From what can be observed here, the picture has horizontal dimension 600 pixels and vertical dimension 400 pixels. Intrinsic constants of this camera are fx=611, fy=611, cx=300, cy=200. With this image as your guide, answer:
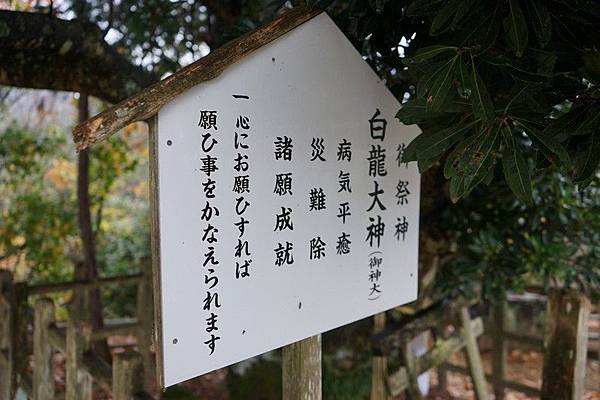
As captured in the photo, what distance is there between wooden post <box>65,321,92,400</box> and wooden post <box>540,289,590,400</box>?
6.43 ft

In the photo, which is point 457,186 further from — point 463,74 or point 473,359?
point 473,359

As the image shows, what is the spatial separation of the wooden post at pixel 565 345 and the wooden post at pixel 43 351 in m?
2.22

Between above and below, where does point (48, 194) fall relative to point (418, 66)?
below

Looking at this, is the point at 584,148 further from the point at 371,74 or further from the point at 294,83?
the point at 294,83

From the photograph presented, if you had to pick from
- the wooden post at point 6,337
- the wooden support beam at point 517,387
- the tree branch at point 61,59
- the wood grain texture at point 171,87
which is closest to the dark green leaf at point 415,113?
the wood grain texture at point 171,87

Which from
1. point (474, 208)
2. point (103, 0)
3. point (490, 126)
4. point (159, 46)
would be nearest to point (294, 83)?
Answer: point (490, 126)

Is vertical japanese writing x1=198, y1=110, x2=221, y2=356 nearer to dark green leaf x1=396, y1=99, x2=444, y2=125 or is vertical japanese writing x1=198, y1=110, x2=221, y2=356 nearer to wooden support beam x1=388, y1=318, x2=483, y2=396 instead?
dark green leaf x1=396, y1=99, x2=444, y2=125

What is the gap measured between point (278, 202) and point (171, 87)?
0.43 meters

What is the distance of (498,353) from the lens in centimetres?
458

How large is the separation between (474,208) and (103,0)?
236 centimetres

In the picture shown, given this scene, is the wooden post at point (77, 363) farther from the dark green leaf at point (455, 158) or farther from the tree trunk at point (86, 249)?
the tree trunk at point (86, 249)

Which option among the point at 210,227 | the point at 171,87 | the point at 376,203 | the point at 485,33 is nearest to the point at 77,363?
the point at 210,227

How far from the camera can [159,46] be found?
3473 millimetres

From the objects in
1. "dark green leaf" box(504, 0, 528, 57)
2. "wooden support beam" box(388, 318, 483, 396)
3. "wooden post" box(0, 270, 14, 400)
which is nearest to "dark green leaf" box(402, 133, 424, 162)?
"dark green leaf" box(504, 0, 528, 57)
